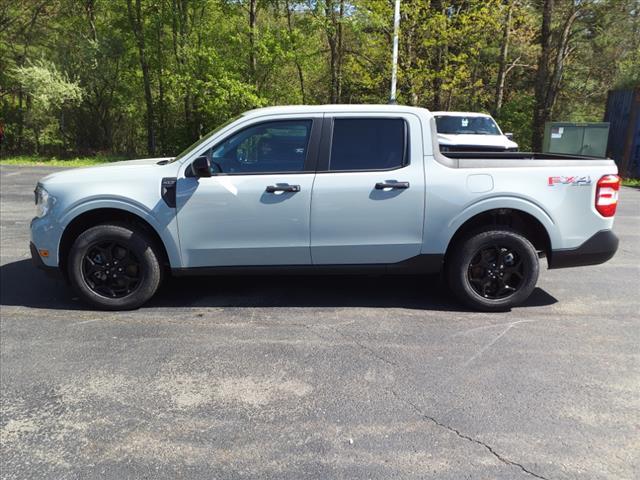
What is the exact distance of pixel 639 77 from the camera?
18.2m

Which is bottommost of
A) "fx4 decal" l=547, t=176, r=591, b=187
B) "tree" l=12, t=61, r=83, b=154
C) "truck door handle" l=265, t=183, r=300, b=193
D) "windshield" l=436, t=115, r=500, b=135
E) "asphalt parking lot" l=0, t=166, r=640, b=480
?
"asphalt parking lot" l=0, t=166, r=640, b=480

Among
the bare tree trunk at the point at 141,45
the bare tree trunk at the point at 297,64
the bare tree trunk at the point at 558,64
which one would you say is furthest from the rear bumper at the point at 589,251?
the bare tree trunk at the point at 558,64

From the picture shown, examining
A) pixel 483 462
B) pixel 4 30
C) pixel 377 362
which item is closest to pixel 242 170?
pixel 377 362

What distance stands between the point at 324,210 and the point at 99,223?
2.07 meters

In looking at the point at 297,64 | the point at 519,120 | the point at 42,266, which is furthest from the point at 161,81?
the point at 42,266

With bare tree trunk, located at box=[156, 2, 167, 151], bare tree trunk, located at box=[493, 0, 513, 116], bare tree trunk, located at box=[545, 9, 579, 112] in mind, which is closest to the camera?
bare tree trunk, located at box=[156, 2, 167, 151]

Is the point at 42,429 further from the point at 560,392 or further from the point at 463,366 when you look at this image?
the point at 560,392

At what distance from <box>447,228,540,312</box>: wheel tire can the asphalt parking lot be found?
6.3 inches

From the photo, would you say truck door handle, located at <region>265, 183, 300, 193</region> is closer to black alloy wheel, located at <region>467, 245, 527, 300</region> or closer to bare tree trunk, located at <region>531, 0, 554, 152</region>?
black alloy wheel, located at <region>467, 245, 527, 300</region>

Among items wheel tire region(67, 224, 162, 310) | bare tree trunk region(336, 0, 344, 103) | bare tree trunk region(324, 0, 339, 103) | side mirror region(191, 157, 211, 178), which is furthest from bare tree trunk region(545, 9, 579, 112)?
wheel tire region(67, 224, 162, 310)

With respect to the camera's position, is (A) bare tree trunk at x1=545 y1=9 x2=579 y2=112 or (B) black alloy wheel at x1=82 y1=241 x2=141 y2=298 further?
(A) bare tree trunk at x1=545 y1=9 x2=579 y2=112

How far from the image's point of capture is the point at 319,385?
3.36m

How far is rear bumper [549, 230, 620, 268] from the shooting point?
4574 mm

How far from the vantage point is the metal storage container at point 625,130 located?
15.7 m
